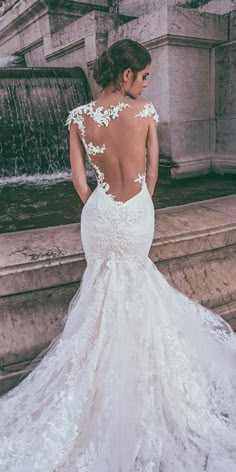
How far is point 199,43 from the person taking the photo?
5.93m

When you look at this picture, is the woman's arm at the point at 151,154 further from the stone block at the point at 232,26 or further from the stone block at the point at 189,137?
the stone block at the point at 232,26

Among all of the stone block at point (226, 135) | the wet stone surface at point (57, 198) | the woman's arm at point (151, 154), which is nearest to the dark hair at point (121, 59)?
the woman's arm at point (151, 154)

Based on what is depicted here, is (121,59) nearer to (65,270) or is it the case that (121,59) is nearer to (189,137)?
(65,270)

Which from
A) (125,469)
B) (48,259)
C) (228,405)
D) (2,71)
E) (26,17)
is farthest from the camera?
(26,17)

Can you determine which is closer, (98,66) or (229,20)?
(98,66)

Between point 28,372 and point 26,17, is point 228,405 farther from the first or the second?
point 26,17

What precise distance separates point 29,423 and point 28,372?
483mm

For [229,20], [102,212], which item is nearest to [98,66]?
[102,212]

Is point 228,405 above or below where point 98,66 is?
below

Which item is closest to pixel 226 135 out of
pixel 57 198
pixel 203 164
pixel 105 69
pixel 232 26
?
pixel 203 164

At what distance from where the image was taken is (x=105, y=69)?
6.58 ft

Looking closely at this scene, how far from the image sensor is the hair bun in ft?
6.50

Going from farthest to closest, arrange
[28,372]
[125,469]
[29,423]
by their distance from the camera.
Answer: [28,372]
[29,423]
[125,469]

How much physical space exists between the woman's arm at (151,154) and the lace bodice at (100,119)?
0.06m
